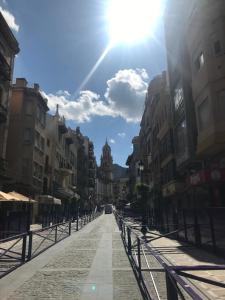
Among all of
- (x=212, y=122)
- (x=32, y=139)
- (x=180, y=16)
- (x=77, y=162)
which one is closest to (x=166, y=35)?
(x=180, y=16)

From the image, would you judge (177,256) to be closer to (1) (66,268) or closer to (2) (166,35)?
(1) (66,268)

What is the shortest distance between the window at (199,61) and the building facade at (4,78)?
52.7 ft

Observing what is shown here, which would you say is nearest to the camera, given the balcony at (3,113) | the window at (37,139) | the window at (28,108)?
the balcony at (3,113)

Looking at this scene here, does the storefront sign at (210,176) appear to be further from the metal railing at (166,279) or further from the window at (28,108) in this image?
the window at (28,108)

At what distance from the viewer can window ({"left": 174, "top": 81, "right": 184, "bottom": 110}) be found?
2886 centimetres

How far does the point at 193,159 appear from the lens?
25.9m

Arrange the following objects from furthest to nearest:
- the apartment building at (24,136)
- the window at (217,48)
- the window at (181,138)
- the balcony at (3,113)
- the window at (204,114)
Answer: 1. the apartment building at (24,136)
2. the balcony at (3,113)
3. the window at (181,138)
4. the window at (204,114)
5. the window at (217,48)

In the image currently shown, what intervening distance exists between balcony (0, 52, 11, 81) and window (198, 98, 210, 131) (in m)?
17.0

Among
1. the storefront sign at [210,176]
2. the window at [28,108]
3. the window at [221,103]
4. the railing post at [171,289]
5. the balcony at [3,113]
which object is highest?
the window at [28,108]

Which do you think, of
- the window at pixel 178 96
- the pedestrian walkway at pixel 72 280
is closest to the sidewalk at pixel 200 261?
the pedestrian walkway at pixel 72 280

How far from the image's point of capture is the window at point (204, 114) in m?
21.2

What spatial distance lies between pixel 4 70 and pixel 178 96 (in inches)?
603

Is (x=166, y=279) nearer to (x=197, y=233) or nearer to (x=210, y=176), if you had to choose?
(x=197, y=233)

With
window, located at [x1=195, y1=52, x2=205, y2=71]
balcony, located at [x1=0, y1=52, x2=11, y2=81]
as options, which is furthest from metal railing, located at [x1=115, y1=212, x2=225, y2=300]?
balcony, located at [x1=0, y1=52, x2=11, y2=81]
